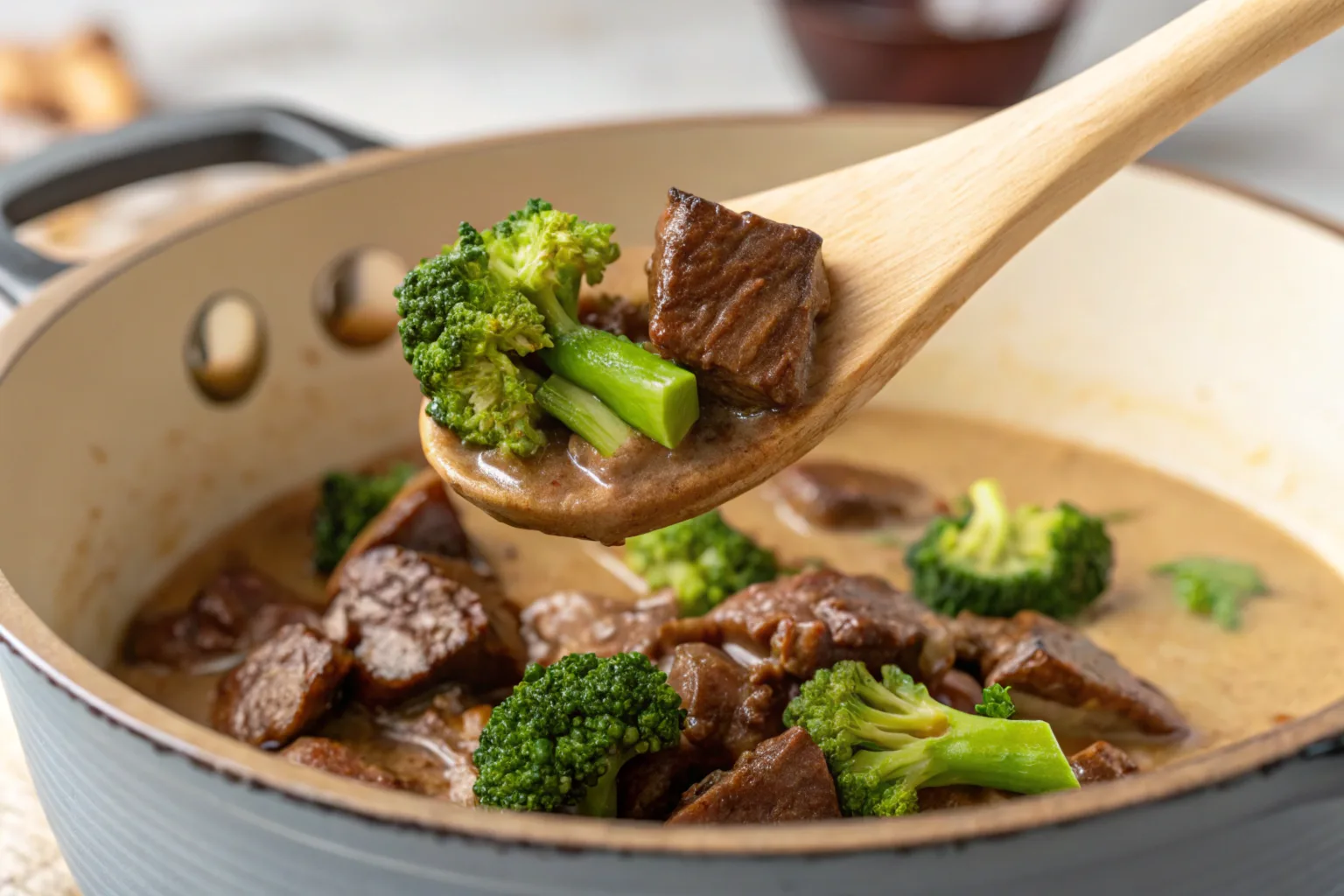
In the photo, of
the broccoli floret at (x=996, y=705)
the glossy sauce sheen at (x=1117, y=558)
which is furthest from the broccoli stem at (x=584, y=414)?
the glossy sauce sheen at (x=1117, y=558)

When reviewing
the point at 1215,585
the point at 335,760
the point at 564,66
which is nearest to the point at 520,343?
the point at 335,760

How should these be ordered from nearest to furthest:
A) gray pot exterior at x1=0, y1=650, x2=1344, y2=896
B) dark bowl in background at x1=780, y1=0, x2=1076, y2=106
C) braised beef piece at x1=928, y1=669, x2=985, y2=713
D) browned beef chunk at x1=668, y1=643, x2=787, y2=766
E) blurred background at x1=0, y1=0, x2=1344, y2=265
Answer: gray pot exterior at x1=0, y1=650, x2=1344, y2=896 < browned beef chunk at x1=668, y1=643, x2=787, y2=766 < braised beef piece at x1=928, y1=669, x2=985, y2=713 < dark bowl in background at x1=780, y1=0, x2=1076, y2=106 < blurred background at x1=0, y1=0, x2=1344, y2=265

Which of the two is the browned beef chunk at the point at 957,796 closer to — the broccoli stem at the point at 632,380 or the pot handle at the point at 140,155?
the broccoli stem at the point at 632,380

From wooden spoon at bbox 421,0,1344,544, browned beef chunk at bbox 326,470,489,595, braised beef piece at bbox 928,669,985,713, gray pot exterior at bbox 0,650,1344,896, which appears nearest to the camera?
gray pot exterior at bbox 0,650,1344,896

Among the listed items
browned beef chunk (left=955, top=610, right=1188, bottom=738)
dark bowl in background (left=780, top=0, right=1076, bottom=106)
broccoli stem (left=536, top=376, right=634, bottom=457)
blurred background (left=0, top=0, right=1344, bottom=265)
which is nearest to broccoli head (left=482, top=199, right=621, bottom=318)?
broccoli stem (left=536, top=376, right=634, bottom=457)

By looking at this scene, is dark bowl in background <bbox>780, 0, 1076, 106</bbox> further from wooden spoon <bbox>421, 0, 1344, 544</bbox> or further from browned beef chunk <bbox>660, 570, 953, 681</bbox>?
browned beef chunk <bbox>660, 570, 953, 681</bbox>
